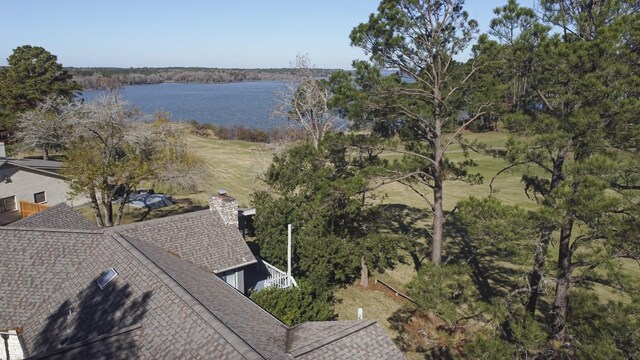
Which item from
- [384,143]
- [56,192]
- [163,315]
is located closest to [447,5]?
[384,143]

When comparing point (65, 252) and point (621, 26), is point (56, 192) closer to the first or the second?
point (65, 252)

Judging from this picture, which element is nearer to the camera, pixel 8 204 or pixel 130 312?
pixel 130 312

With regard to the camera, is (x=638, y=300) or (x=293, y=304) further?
(x=293, y=304)

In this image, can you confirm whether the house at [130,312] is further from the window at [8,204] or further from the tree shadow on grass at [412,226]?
the window at [8,204]

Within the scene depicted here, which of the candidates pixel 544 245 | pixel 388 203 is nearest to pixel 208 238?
pixel 544 245

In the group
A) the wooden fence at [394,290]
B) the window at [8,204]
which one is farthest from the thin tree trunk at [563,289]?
the window at [8,204]

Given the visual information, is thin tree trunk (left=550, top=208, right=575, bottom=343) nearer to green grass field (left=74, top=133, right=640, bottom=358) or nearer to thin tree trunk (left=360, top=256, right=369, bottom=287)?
green grass field (left=74, top=133, right=640, bottom=358)

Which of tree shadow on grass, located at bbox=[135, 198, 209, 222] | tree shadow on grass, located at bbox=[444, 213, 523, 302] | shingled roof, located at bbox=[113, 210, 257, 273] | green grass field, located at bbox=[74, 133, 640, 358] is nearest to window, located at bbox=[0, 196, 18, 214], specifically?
green grass field, located at bbox=[74, 133, 640, 358]

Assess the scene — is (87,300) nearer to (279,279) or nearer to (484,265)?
(279,279)
